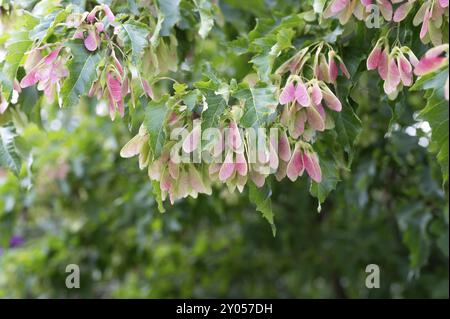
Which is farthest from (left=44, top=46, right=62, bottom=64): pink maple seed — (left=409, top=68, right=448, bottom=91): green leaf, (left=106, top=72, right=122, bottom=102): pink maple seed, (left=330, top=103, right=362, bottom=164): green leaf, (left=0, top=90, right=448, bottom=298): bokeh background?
(left=0, top=90, right=448, bottom=298): bokeh background

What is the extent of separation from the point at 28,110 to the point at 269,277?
2.10m

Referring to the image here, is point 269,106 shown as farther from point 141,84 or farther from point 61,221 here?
point 61,221

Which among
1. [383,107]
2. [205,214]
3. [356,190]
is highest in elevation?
[383,107]

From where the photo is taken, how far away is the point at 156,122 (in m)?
1.24

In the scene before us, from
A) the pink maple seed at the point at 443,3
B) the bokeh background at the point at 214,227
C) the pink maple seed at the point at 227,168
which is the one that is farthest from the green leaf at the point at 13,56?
the bokeh background at the point at 214,227

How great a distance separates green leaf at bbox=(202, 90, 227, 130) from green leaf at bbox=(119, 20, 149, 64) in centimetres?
15

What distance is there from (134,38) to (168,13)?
0.25 meters

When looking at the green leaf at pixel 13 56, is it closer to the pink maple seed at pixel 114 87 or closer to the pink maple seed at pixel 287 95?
the pink maple seed at pixel 114 87

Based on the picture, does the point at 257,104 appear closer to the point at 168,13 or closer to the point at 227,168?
the point at 227,168

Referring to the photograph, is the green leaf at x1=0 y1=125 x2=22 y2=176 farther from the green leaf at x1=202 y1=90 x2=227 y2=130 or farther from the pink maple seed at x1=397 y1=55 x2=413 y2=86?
the pink maple seed at x1=397 y1=55 x2=413 y2=86

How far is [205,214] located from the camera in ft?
8.64

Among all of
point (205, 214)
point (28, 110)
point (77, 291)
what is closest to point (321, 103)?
point (28, 110)

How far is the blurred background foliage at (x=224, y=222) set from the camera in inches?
87.7

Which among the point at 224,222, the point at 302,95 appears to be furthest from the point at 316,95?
the point at 224,222
